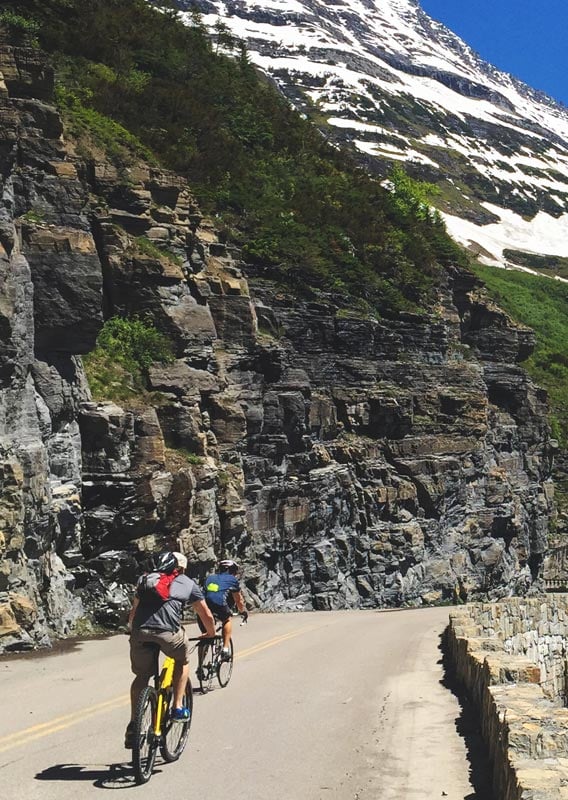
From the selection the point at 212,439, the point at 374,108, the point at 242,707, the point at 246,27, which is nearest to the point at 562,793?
the point at 242,707

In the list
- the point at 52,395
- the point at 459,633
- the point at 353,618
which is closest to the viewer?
the point at 459,633

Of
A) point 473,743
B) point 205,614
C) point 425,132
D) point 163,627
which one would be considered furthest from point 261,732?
point 425,132

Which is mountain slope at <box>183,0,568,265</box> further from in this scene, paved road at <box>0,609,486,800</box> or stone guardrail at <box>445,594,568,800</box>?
paved road at <box>0,609,486,800</box>

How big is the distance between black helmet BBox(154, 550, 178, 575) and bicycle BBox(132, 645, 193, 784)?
25.3 inches

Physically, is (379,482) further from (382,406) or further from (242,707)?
(242,707)

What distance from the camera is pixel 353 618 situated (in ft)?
80.1

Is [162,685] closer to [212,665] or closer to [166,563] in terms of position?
[166,563]

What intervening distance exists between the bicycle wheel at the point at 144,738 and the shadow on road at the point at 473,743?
8.05ft

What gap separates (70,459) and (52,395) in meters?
1.46

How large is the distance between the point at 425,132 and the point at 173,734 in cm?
16062

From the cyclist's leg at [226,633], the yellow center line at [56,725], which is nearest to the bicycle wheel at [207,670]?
the cyclist's leg at [226,633]

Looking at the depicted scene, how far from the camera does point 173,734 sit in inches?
290

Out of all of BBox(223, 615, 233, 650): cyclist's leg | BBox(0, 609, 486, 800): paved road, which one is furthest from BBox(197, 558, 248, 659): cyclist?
BBox(0, 609, 486, 800): paved road

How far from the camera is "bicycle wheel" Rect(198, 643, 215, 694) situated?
10.8 meters
